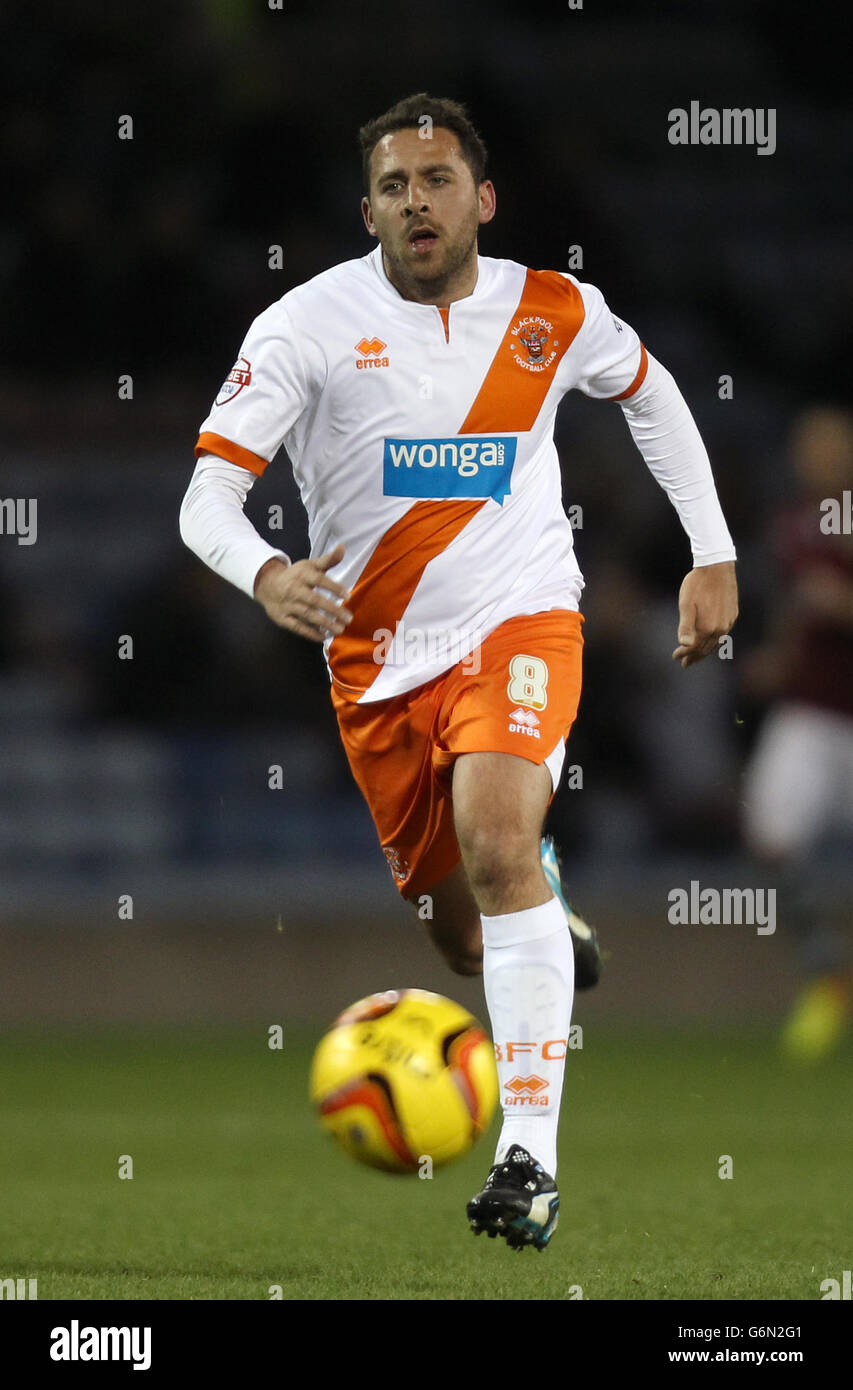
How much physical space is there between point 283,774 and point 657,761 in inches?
78.2

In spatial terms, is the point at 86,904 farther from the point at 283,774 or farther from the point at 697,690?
the point at 697,690

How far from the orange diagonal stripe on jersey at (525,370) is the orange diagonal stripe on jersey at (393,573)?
20 centimetres

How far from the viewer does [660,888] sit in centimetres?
1021

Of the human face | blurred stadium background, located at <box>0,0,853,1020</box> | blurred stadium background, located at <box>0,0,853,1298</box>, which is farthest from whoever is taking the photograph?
blurred stadium background, located at <box>0,0,853,1020</box>

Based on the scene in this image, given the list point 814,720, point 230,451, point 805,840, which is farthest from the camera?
point 814,720

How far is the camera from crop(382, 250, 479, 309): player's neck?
4.80 meters

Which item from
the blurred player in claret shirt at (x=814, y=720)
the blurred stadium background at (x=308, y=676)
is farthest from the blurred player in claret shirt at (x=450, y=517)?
the blurred player in claret shirt at (x=814, y=720)

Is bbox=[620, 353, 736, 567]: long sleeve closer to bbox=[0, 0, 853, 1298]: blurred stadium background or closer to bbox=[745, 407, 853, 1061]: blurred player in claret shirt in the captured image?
bbox=[0, 0, 853, 1298]: blurred stadium background

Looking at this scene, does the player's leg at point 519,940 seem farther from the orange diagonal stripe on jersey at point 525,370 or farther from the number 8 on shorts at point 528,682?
the orange diagonal stripe on jersey at point 525,370

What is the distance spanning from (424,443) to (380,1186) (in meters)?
2.35

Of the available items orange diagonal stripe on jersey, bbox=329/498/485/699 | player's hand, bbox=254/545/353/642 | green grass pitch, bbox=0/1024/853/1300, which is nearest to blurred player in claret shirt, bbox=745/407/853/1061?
green grass pitch, bbox=0/1024/853/1300

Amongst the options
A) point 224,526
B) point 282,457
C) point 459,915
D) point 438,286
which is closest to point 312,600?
point 224,526

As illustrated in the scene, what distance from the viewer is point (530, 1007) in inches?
171

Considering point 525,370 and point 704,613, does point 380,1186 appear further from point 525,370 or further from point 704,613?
point 525,370
